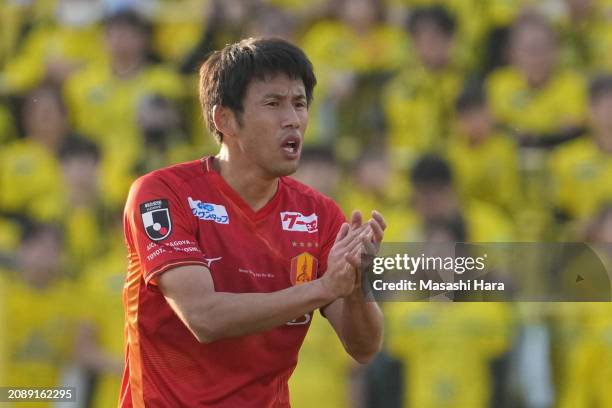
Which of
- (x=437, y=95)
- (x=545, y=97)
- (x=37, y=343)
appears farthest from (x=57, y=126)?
(x=545, y=97)

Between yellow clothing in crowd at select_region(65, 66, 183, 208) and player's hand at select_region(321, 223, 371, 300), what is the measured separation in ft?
14.5

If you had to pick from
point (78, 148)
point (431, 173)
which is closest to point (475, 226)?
point (431, 173)

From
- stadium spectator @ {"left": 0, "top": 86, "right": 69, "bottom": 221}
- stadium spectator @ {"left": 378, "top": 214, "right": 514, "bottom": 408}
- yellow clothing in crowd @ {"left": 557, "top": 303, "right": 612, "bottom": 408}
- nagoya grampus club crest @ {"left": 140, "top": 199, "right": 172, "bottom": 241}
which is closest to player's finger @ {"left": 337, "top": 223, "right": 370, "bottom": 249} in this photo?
nagoya grampus club crest @ {"left": 140, "top": 199, "right": 172, "bottom": 241}

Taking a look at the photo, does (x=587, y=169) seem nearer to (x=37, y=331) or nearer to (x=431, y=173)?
(x=431, y=173)

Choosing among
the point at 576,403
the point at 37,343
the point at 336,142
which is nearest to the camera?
the point at 576,403

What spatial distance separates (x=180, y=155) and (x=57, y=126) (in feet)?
3.29

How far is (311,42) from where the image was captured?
7.92 metres

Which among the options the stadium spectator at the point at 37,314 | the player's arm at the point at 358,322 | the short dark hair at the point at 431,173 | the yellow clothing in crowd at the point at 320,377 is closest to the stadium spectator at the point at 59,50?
the stadium spectator at the point at 37,314

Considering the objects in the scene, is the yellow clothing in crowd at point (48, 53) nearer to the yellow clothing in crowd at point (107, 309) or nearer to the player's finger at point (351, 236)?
the yellow clothing in crowd at point (107, 309)

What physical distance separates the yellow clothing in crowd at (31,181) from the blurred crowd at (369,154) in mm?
14

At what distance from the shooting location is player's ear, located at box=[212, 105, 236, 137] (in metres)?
3.73

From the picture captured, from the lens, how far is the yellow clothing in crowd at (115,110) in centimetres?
762

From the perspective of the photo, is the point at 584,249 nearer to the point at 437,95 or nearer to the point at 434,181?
the point at 434,181

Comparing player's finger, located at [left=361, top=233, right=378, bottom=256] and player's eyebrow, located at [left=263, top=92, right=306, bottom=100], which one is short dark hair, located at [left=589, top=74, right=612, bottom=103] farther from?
player's finger, located at [left=361, top=233, right=378, bottom=256]
